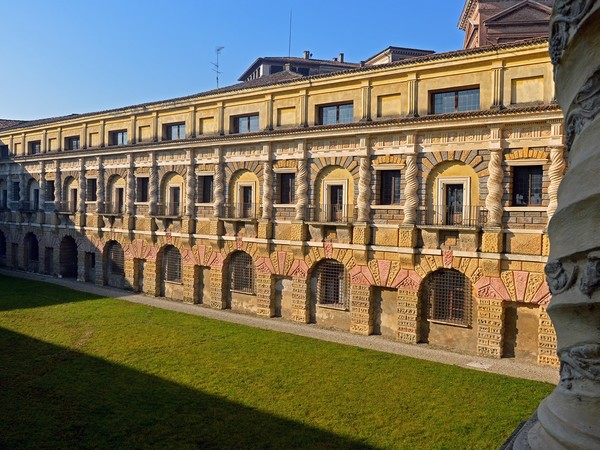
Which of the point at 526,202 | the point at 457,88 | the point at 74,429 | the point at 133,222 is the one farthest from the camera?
the point at 133,222

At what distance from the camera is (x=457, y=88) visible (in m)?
18.5

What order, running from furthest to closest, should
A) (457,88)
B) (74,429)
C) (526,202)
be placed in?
(457,88) < (526,202) < (74,429)

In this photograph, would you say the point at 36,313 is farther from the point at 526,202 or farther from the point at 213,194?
the point at 526,202

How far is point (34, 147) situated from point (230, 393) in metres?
29.4

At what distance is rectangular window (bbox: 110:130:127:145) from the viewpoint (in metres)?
29.7

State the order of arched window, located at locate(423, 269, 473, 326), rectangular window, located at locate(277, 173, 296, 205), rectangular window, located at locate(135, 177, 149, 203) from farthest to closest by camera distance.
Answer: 1. rectangular window, located at locate(135, 177, 149, 203)
2. rectangular window, located at locate(277, 173, 296, 205)
3. arched window, located at locate(423, 269, 473, 326)

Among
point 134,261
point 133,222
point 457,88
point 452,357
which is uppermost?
point 457,88

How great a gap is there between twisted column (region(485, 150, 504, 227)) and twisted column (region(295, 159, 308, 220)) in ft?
25.2

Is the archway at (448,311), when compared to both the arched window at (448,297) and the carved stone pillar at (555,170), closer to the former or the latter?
the arched window at (448,297)

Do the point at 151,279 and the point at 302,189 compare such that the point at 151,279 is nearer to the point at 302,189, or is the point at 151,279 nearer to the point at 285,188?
the point at 285,188

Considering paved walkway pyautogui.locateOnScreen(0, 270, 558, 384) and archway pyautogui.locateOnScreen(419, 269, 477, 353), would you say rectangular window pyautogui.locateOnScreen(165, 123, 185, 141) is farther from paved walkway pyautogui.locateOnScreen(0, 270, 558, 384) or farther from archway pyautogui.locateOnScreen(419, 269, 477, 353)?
archway pyautogui.locateOnScreen(419, 269, 477, 353)

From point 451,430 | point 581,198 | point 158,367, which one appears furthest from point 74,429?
point 581,198

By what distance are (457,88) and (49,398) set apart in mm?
16161

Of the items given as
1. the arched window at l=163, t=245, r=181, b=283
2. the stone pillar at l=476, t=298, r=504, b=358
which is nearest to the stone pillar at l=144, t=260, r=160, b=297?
the arched window at l=163, t=245, r=181, b=283
